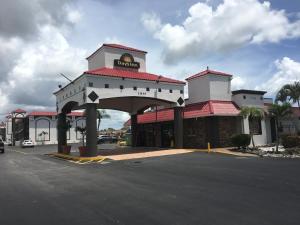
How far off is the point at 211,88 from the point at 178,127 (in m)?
5.00

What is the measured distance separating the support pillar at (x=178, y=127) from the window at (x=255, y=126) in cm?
670

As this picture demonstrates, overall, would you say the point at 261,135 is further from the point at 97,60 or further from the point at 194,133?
the point at 97,60

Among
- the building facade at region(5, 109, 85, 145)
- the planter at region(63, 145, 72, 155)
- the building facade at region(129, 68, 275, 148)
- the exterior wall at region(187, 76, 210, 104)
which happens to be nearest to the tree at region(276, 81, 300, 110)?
the building facade at region(129, 68, 275, 148)

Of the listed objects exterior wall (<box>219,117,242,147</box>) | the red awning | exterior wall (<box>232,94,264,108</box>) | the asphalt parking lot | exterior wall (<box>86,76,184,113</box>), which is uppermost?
exterior wall (<box>86,76,184,113</box>)

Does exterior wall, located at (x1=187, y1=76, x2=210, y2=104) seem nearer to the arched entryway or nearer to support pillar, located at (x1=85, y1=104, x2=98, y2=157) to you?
the arched entryway

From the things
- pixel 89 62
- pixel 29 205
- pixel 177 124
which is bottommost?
pixel 29 205

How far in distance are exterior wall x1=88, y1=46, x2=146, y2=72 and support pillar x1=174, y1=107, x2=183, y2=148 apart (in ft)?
18.0

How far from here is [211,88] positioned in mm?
29203

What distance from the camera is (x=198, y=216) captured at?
6.89 meters


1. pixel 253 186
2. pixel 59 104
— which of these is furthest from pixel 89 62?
pixel 253 186

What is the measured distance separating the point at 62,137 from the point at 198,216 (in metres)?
28.7

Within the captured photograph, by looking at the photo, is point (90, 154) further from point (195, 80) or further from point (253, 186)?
point (253, 186)

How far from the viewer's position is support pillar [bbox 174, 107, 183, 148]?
28328 millimetres

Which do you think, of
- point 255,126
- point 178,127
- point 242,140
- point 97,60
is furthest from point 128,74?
point 255,126
